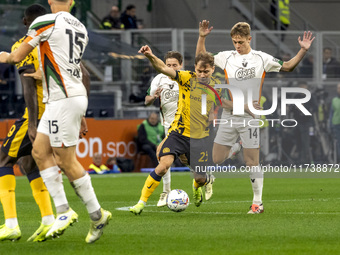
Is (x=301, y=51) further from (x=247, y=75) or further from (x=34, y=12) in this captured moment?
(x=34, y=12)

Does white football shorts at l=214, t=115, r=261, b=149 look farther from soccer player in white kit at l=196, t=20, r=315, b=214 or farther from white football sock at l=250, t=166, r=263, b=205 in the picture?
white football sock at l=250, t=166, r=263, b=205

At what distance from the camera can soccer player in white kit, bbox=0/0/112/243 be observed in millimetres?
7543

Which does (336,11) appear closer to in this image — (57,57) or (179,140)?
(179,140)

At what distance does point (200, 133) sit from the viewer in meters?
11.4

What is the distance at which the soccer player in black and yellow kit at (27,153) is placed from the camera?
820 cm

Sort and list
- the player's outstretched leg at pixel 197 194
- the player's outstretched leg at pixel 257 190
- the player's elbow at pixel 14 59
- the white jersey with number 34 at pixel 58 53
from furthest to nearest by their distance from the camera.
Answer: the player's outstretched leg at pixel 197 194 < the player's outstretched leg at pixel 257 190 < the white jersey with number 34 at pixel 58 53 < the player's elbow at pixel 14 59

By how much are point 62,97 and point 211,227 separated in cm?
255

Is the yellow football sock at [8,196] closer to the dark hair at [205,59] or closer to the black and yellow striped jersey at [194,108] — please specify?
the black and yellow striped jersey at [194,108]

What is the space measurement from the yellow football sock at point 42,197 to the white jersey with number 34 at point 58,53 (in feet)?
4.18

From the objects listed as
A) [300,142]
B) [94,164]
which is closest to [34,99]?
[94,164]

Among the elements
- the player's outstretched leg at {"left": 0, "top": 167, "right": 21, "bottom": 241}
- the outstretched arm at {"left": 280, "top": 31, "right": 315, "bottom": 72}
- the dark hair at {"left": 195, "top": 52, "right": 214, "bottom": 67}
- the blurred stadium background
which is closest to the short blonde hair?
the dark hair at {"left": 195, "top": 52, "right": 214, "bottom": 67}

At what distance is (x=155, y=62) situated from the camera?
9602mm

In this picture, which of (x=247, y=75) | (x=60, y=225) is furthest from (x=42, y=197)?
(x=247, y=75)

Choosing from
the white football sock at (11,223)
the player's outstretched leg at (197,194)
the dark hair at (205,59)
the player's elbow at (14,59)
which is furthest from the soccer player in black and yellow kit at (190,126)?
the player's elbow at (14,59)
